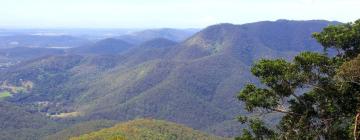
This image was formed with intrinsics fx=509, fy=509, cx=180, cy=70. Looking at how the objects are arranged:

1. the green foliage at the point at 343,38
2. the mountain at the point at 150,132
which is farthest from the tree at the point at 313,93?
the mountain at the point at 150,132

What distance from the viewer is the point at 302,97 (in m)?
38.4

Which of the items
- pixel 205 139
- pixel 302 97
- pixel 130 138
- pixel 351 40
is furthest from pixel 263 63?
pixel 205 139

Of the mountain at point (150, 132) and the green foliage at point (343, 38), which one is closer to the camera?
the green foliage at point (343, 38)

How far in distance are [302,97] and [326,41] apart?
4.57 metres

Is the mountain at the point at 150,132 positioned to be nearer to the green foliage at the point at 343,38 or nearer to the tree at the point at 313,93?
the tree at the point at 313,93

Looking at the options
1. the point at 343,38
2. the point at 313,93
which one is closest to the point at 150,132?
the point at 313,93

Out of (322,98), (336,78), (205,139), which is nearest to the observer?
(336,78)

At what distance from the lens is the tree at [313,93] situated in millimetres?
35094

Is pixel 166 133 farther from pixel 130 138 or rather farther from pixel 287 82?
pixel 287 82

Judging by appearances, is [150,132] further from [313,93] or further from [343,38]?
[343,38]

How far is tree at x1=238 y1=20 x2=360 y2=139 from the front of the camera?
35094mm

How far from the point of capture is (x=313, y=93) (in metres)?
37.8

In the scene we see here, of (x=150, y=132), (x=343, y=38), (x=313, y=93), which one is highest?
(x=343, y=38)

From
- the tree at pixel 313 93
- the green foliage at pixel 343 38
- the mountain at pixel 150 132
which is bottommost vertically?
the mountain at pixel 150 132
